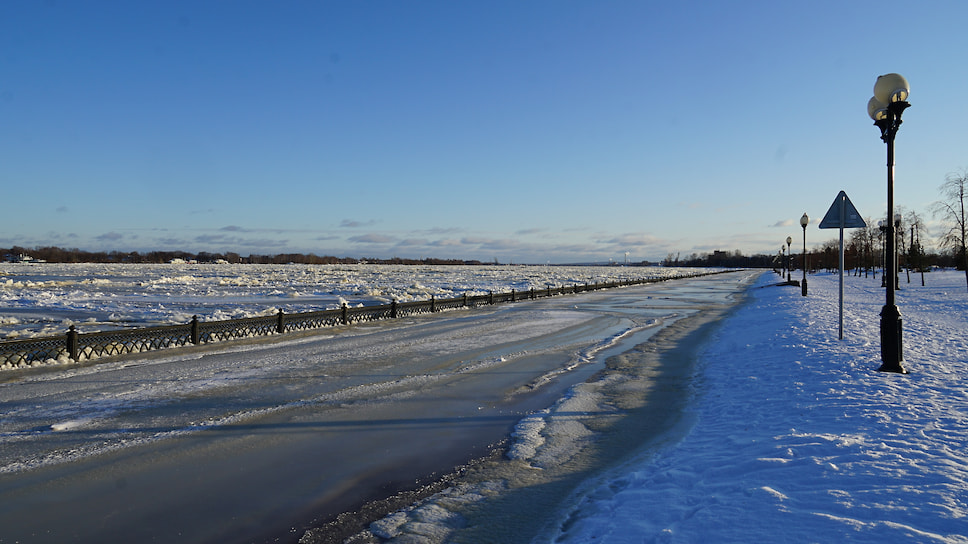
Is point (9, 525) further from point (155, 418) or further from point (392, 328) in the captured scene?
point (392, 328)

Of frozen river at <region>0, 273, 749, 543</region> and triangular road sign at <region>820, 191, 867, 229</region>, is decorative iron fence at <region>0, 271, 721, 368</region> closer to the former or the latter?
frozen river at <region>0, 273, 749, 543</region>

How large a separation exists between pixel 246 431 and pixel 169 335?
10779mm

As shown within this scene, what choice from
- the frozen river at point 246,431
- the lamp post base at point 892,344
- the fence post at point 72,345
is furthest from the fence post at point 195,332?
the lamp post base at point 892,344

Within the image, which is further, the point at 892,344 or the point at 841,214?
the point at 841,214

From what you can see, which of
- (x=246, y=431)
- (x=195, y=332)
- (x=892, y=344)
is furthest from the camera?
(x=195, y=332)

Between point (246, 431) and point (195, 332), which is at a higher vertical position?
point (195, 332)

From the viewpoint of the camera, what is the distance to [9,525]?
4.82 m

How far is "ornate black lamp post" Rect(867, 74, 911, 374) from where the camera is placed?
29.5ft

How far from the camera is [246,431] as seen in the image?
7.73 meters

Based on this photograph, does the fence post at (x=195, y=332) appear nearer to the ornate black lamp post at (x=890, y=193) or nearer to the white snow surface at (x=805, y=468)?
the white snow surface at (x=805, y=468)

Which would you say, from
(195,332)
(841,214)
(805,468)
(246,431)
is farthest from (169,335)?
(841,214)

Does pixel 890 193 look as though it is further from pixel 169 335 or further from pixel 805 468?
pixel 169 335

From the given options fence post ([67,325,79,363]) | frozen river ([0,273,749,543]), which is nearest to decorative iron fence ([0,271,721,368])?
fence post ([67,325,79,363])

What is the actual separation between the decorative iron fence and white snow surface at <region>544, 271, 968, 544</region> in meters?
13.0
